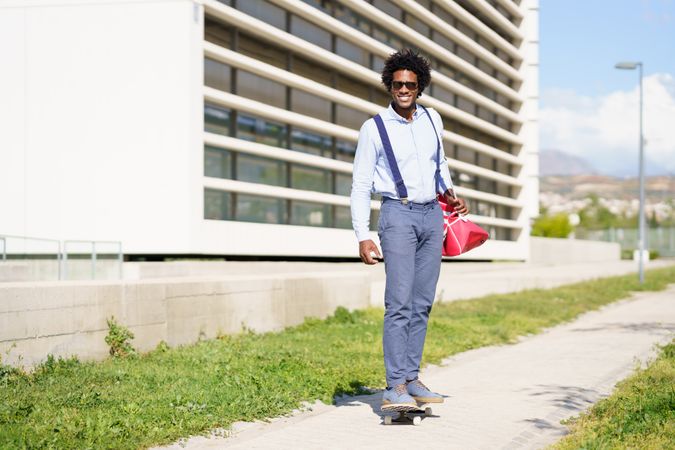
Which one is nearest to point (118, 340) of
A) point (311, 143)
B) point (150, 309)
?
point (150, 309)

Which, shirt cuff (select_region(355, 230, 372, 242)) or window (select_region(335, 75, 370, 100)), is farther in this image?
window (select_region(335, 75, 370, 100))

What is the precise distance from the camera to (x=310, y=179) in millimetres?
36594

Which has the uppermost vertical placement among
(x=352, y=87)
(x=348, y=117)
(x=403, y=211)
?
(x=352, y=87)

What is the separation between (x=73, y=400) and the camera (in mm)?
5832

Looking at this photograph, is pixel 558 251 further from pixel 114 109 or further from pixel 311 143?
pixel 114 109

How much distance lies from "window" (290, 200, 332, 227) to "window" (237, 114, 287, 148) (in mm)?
2490

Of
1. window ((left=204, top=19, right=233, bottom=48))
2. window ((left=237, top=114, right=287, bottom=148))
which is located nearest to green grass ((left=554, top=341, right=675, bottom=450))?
window ((left=204, top=19, right=233, bottom=48))

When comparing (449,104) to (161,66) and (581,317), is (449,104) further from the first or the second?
(581,317)

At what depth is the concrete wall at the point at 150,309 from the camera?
7281 mm

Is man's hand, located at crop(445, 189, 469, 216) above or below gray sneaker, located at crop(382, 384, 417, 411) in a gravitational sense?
above

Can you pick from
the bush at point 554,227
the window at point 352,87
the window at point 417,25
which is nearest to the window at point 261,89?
the window at point 352,87

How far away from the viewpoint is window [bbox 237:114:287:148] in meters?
32.1

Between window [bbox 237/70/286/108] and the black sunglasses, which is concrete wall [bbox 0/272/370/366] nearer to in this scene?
the black sunglasses

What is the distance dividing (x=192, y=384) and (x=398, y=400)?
179 cm
